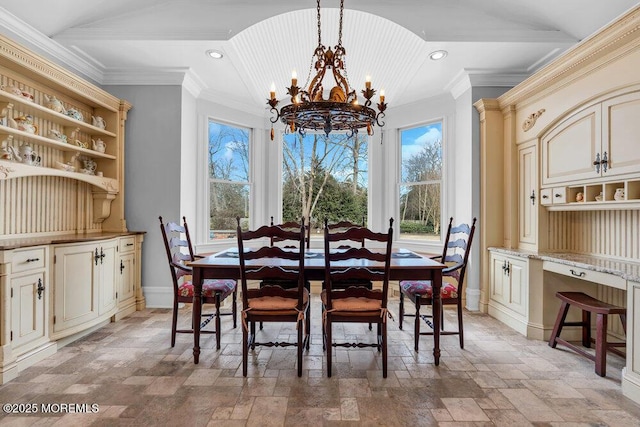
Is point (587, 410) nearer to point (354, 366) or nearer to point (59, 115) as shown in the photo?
point (354, 366)

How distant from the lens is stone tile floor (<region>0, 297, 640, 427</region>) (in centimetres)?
206

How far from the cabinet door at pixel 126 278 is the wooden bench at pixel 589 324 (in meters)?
4.29

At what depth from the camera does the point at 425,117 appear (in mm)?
5074

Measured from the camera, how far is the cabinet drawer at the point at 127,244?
3887 millimetres

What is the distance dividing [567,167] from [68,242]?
14.7 feet

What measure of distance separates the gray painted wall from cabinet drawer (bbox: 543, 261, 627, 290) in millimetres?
3982

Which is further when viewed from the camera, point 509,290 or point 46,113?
point 509,290

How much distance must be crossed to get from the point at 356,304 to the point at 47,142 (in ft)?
10.2

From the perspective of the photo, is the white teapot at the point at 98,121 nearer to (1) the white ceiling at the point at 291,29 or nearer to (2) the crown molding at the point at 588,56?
(1) the white ceiling at the point at 291,29

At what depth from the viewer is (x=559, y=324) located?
3.06 meters

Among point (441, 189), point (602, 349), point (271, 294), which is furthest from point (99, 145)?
point (602, 349)

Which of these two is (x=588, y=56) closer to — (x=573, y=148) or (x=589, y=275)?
(x=573, y=148)

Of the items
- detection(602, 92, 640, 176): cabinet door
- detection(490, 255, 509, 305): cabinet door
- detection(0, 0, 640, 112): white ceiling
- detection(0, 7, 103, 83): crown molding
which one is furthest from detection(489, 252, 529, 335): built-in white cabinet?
detection(0, 7, 103, 83): crown molding

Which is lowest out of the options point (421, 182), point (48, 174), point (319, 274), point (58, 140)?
point (319, 274)
